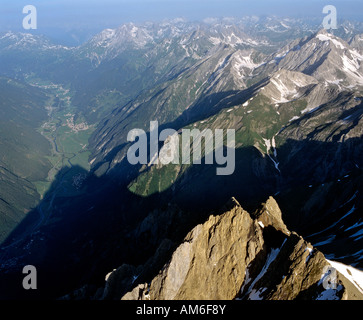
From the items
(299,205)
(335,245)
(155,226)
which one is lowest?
(155,226)

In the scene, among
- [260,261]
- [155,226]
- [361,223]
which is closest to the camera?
[260,261]

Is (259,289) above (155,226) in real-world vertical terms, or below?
above

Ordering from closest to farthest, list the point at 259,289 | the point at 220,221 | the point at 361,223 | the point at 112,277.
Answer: the point at 259,289 → the point at 220,221 → the point at 112,277 → the point at 361,223

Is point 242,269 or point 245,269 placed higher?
point 242,269

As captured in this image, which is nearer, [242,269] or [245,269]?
[242,269]
